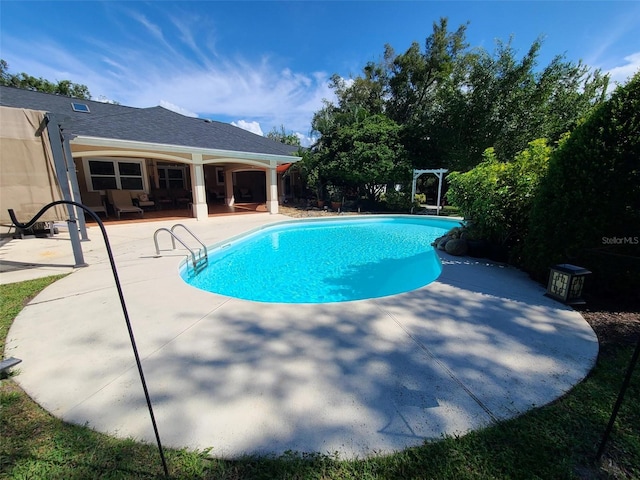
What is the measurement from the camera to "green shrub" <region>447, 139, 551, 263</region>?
19.2ft

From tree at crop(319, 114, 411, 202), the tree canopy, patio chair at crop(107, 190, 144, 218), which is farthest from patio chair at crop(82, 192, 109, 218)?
tree at crop(319, 114, 411, 202)

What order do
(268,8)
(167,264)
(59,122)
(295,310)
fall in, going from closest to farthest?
1. (295,310)
2. (59,122)
3. (167,264)
4. (268,8)

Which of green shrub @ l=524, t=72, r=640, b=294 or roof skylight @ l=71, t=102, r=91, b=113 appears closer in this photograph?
green shrub @ l=524, t=72, r=640, b=294

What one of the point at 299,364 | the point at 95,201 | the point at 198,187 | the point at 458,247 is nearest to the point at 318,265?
the point at 458,247

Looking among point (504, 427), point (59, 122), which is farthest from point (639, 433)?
point (59, 122)

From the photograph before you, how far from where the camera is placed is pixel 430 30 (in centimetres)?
2391

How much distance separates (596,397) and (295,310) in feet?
10.5

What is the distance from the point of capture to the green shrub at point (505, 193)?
19.2ft

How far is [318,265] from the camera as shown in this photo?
823cm

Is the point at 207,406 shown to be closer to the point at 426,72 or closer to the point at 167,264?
the point at 167,264

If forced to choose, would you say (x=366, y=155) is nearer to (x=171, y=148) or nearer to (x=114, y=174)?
(x=171, y=148)

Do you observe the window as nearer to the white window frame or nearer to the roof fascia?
the white window frame

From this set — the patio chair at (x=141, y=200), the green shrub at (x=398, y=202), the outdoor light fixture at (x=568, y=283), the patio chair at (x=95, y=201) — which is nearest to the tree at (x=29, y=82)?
the patio chair at (x=141, y=200)

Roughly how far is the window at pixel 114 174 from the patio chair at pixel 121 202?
112cm
